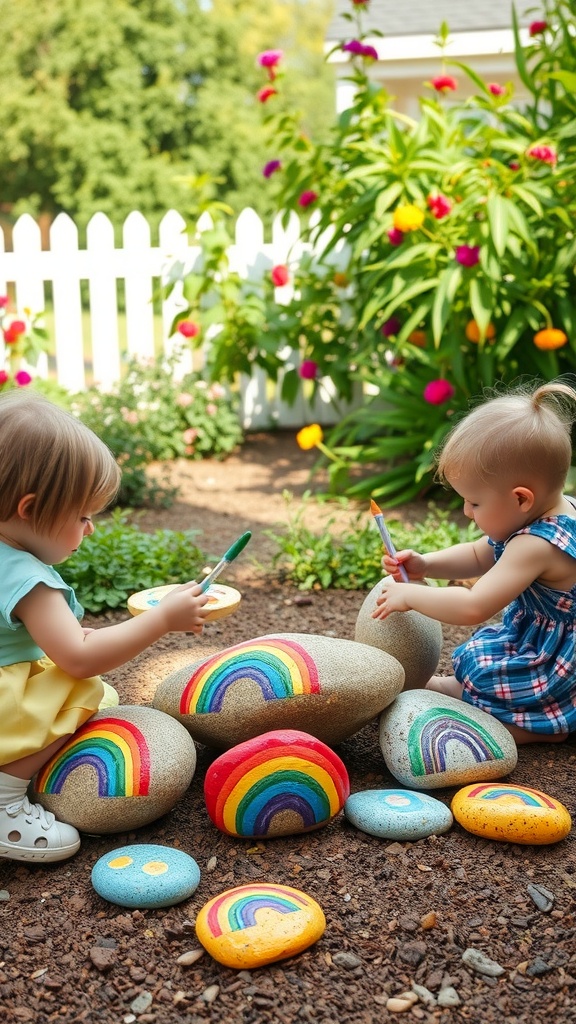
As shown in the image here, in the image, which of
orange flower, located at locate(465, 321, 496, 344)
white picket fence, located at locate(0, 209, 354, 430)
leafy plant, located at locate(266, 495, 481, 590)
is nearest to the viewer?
leafy plant, located at locate(266, 495, 481, 590)

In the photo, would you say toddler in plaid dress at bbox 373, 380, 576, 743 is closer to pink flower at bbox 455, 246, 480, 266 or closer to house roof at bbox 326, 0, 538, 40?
pink flower at bbox 455, 246, 480, 266

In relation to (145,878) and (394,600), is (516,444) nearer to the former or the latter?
(394,600)

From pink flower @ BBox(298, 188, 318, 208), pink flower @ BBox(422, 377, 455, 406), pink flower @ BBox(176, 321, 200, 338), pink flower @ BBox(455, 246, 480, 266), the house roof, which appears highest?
the house roof

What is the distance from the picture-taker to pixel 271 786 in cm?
211

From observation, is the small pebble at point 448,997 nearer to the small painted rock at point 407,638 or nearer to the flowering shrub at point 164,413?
the small painted rock at point 407,638

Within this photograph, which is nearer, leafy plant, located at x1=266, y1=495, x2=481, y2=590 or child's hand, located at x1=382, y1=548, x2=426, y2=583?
child's hand, located at x1=382, y1=548, x2=426, y2=583

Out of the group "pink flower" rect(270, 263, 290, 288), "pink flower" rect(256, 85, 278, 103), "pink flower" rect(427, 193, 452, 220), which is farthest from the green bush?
"pink flower" rect(256, 85, 278, 103)

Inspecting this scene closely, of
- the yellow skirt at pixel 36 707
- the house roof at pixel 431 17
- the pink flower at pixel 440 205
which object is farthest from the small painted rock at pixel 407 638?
the house roof at pixel 431 17

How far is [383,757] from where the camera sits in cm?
249

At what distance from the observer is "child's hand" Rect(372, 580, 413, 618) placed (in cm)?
246

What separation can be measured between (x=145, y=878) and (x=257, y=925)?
29 centimetres

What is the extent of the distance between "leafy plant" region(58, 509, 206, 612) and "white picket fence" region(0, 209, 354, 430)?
10.6ft

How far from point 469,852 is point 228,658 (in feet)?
2.36

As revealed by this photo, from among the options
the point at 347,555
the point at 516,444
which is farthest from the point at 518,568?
the point at 347,555
